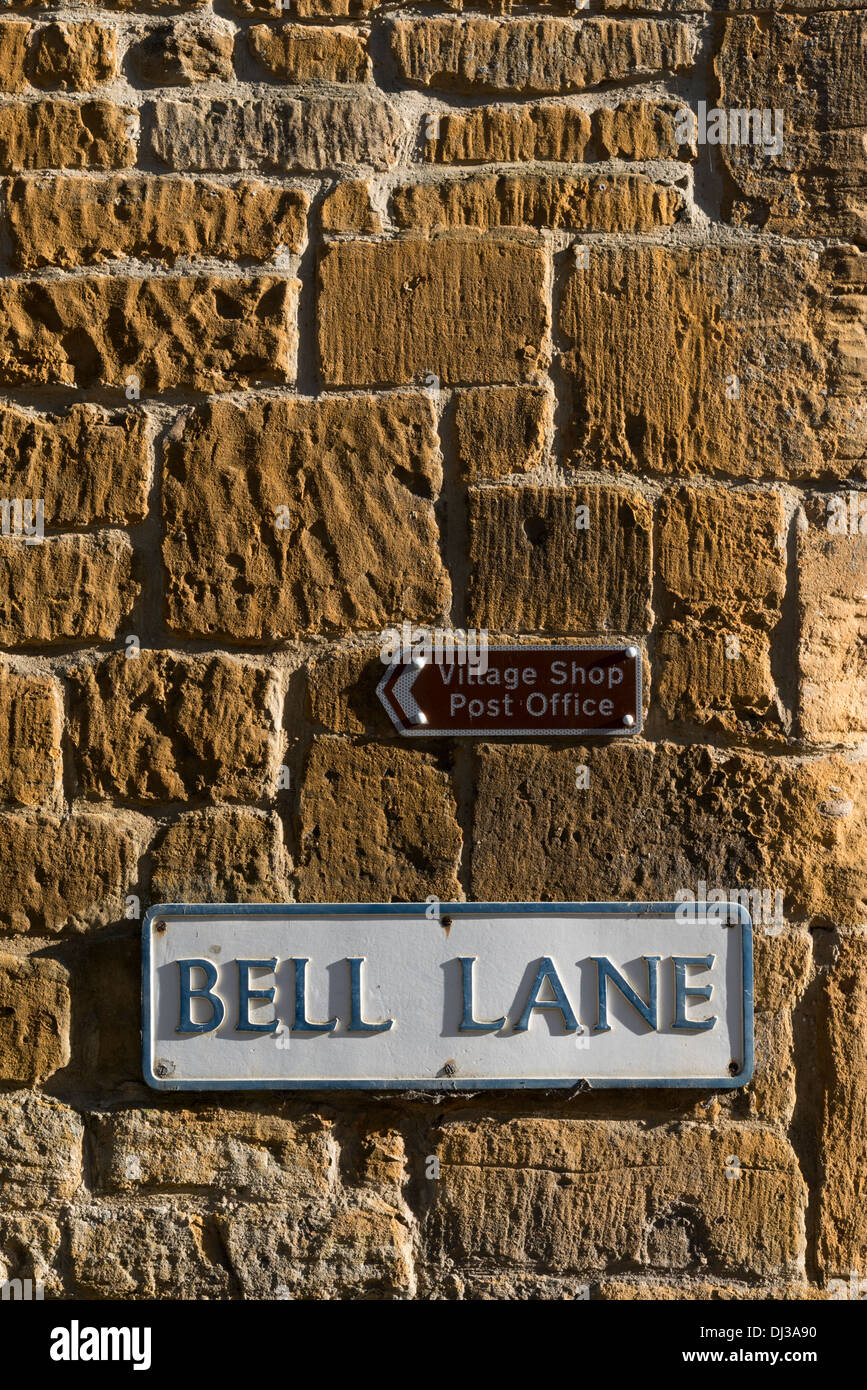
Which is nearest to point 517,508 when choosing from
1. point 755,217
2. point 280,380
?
point 280,380

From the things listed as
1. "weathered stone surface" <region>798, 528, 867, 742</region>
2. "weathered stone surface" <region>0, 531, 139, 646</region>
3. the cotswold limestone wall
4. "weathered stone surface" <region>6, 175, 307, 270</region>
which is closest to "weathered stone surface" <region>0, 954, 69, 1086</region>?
the cotswold limestone wall

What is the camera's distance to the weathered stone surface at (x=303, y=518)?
2049mm

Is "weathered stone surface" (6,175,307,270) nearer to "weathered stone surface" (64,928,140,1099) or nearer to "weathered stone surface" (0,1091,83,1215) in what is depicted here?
"weathered stone surface" (64,928,140,1099)

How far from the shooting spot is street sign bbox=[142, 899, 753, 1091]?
1.96 m

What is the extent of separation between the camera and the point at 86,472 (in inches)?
81.7

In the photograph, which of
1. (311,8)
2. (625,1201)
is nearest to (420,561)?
(311,8)

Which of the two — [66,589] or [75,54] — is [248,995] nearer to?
[66,589]

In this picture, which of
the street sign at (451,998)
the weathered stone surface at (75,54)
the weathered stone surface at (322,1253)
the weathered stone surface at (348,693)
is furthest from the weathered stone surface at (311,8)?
the weathered stone surface at (322,1253)

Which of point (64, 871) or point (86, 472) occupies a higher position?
point (86, 472)

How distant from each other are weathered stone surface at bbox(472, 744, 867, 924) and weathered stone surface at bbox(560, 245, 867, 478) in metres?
0.54

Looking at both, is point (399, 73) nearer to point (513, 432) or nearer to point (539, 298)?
point (539, 298)

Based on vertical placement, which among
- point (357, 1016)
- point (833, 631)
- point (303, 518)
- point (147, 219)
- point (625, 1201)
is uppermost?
point (147, 219)

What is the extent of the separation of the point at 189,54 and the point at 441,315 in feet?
2.20

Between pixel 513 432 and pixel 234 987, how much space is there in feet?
3.60
